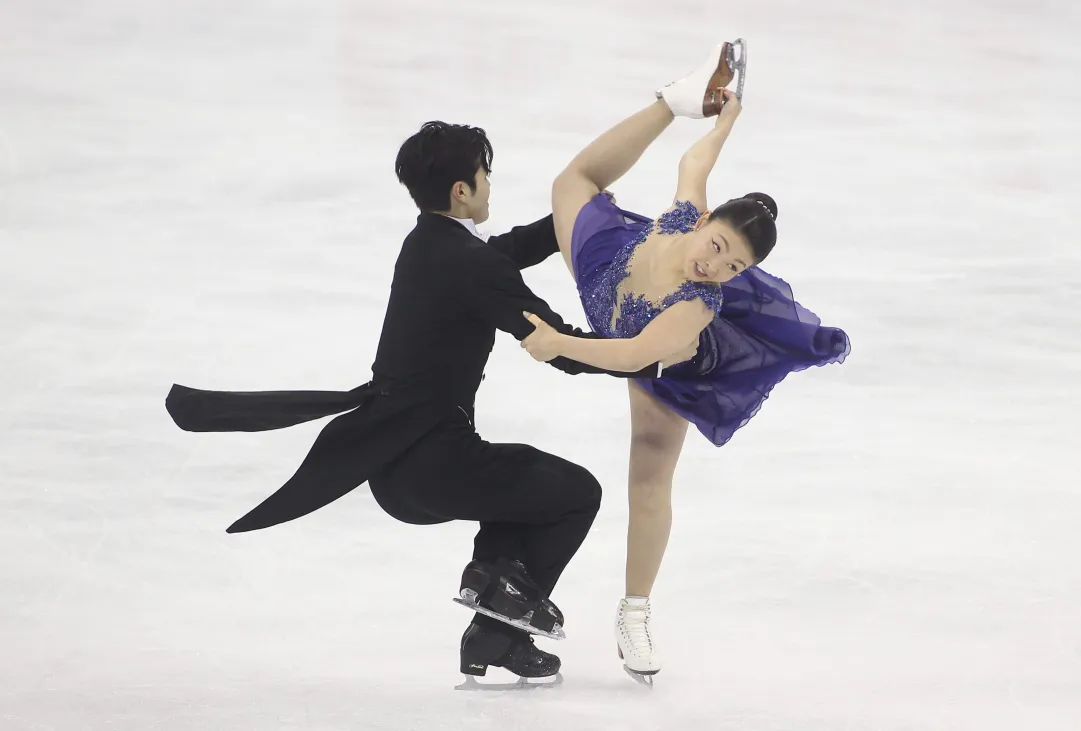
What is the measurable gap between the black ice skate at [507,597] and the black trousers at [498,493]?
4cm

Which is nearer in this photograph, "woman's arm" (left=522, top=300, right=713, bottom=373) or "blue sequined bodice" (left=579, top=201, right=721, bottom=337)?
"woman's arm" (left=522, top=300, right=713, bottom=373)

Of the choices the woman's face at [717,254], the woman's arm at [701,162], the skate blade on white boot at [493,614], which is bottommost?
the skate blade on white boot at [493,614]

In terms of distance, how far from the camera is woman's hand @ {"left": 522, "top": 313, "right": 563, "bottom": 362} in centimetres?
262

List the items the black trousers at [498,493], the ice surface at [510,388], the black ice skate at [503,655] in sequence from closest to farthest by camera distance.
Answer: the black trousers at [498,493] → the black ice skate at [503,655] → the ice surface at [510,388]

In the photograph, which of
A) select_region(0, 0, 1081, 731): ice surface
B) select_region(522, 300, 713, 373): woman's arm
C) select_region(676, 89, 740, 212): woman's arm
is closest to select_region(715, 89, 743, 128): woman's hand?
select_region(676, 89, 740, 212): woman's arm

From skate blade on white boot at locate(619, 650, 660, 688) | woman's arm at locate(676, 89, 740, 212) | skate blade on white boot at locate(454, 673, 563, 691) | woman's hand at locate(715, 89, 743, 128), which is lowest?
skate blade on white boot at locate(454, 673, 563, 691)

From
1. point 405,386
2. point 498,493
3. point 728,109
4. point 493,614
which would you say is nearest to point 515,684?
point 493,614

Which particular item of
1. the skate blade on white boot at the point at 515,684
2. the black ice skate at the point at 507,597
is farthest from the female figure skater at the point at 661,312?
the black ice skate at the point at 507,597

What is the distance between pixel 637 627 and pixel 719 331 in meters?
0.71

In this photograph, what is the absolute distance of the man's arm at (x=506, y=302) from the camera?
267cm

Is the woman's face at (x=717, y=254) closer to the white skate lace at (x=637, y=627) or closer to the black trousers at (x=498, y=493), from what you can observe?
the black trousers at (x=498, y=493)

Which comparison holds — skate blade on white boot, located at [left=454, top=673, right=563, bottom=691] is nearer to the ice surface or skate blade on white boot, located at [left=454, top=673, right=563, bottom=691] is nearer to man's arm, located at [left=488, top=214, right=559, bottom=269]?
the ice surface

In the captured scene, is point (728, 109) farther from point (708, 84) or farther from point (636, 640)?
point (636, 640)

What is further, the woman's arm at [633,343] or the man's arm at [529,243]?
the man's arm at [529,243]
